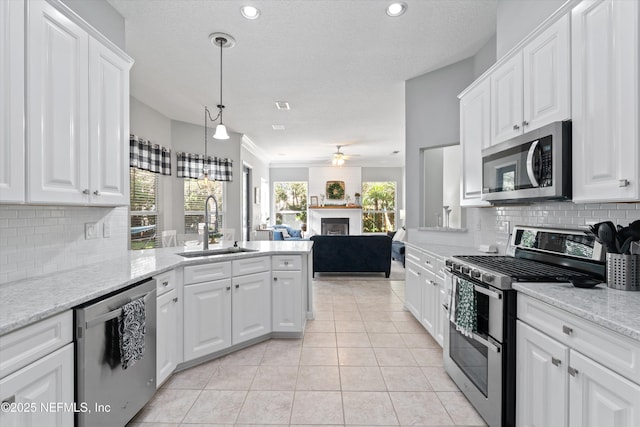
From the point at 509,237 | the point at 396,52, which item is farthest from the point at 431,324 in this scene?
the point at 396,52

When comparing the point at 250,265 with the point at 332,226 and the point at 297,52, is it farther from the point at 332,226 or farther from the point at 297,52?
the point at 332,226

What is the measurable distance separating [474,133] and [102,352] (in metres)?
2.88

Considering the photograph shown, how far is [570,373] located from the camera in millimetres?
1257

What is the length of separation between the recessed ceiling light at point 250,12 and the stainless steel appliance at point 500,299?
95.9 inches

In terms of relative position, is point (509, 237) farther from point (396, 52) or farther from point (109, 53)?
point (109, 53)

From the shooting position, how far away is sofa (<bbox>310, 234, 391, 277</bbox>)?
226 inches

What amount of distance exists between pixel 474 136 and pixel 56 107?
9.16 ft

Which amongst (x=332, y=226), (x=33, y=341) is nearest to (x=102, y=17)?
(x=33, y=341)

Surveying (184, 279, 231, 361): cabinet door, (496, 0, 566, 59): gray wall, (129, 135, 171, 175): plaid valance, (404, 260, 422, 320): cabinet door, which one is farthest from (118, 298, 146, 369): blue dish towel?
(129, 135, 171, 175): plaid valance

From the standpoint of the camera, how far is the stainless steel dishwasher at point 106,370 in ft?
4.52

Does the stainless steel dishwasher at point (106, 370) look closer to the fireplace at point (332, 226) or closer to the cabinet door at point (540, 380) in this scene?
the cabinet door at point (540, 380)

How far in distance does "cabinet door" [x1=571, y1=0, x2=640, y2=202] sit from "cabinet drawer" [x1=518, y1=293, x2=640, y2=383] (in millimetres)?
590

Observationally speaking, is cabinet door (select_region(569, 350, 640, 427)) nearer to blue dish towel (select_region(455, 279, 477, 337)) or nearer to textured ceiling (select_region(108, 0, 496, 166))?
blue dish towel (select_region(455, 279, 477, 337))

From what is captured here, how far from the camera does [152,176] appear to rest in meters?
5.18
